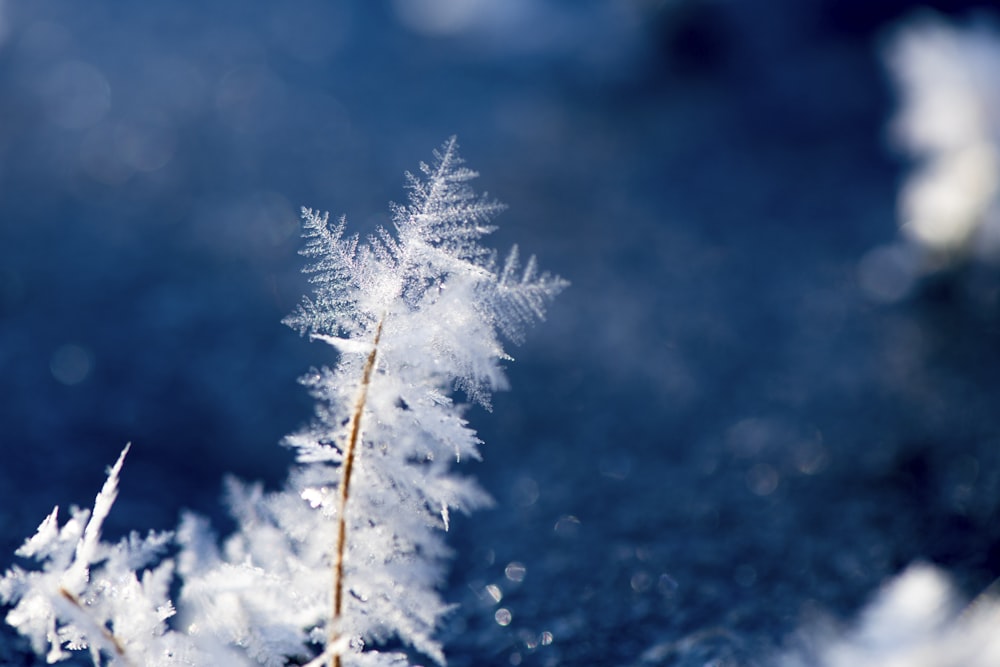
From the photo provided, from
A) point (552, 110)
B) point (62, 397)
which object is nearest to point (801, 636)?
point (62, 397)

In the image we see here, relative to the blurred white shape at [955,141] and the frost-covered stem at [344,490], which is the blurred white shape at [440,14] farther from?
the frost-covered stem at [344,490]

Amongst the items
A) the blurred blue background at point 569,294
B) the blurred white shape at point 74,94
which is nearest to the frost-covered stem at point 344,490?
the blurred blue background at point 569,294

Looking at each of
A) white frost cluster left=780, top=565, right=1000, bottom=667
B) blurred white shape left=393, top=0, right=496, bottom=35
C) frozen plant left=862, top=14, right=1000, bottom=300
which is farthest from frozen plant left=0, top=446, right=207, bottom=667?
blurred white shape left=393, top=0, right=496, bottom=35

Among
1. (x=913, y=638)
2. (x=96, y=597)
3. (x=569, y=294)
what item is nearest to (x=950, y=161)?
(x=569, y=294)

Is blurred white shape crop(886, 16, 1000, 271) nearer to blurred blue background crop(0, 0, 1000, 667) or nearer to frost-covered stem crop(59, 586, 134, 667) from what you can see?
blurred blue background crop(0, 0, 1000, 667)

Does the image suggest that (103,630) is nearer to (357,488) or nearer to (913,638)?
(357,488)
